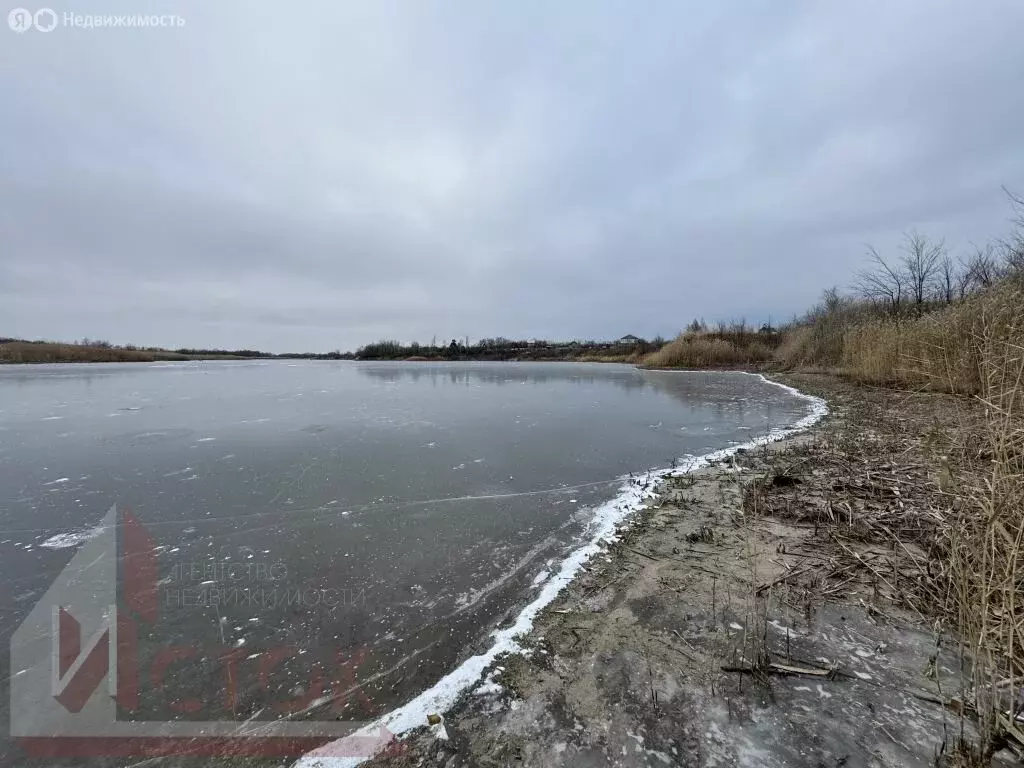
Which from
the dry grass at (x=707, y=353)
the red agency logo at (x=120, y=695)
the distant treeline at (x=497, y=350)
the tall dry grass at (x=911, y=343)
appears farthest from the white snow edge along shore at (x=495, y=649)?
the distant treeline at (x=497, y=350)

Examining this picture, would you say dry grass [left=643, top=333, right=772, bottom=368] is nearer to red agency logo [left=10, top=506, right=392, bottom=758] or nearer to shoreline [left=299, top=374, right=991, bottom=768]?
shoreline [left=299, top=374, right=991, bottom=768]

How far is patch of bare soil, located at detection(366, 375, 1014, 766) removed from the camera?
1.43 meters

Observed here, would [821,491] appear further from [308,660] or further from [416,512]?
[308,660]

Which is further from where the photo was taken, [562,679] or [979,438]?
[979,438]

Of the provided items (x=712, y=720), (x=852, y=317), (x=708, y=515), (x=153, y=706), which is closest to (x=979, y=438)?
(x=708, y=515)

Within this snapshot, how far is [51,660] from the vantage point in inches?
78.1

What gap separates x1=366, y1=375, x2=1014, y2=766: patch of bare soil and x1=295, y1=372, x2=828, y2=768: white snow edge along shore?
8 centimetres

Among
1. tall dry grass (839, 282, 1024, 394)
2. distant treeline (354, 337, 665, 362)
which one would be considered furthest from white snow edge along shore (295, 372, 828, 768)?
distant treeline (354, 337, 665, 362)

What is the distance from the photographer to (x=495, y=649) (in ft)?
6.62

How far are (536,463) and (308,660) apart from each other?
3.64m

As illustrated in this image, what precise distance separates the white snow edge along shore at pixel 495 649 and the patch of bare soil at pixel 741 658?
0.08 m

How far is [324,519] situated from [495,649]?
7.44ft

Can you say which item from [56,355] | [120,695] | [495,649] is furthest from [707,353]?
[56,355]

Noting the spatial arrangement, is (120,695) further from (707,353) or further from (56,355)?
(56,355)
